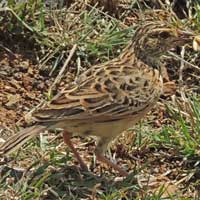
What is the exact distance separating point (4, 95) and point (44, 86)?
1.22 ft

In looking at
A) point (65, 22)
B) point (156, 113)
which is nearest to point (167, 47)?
point (156, 113)

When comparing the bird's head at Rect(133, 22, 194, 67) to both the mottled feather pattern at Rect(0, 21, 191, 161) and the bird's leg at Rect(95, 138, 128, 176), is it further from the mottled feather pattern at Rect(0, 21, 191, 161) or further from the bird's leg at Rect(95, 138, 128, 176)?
the bird's leg at Rect(95, 138, 128, 176)

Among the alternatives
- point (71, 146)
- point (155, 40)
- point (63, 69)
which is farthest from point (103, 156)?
point (63, 69)

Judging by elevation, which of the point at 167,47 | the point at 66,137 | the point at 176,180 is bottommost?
the point at 176,180

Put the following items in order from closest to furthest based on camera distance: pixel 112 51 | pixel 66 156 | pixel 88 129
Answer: pixel 88 129 < pixel 66 156 < pixel 112 51

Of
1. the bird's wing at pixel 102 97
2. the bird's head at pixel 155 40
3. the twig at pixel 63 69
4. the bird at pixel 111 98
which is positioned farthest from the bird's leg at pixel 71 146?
the twig at pixel 63 69

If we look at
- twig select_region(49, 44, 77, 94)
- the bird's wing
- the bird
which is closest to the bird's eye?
the bird

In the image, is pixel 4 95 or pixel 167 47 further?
pixel 4 95

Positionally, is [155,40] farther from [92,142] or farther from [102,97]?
[92,142]

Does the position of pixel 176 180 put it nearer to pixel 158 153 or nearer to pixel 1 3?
pixel 158 153

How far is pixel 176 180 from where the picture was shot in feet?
23.4

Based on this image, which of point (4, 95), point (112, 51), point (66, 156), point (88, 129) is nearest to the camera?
point (88, 129)

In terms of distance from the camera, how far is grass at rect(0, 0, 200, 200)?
22.4 ft

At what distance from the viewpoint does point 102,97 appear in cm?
669
